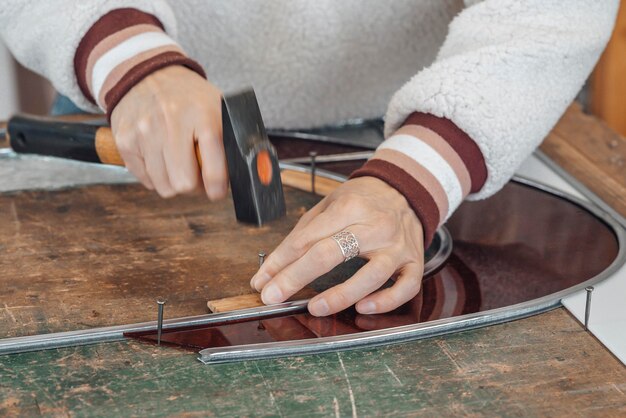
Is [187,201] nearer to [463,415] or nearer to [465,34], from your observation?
[465,34]

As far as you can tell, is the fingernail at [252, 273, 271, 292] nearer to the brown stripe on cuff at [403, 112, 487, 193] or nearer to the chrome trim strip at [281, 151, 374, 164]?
the brown stripe on cuff at [403, 112, 487, 193]


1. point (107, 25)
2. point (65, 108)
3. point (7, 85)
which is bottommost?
point (7, 85)

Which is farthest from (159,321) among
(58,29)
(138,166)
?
(58,29)

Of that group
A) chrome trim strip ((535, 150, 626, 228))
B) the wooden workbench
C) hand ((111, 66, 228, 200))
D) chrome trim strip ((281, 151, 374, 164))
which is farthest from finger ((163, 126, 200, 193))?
chrome trim strip ((535, 150, 626, 228))

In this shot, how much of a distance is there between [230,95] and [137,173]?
220mm

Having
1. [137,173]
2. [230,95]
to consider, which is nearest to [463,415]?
[230,95]

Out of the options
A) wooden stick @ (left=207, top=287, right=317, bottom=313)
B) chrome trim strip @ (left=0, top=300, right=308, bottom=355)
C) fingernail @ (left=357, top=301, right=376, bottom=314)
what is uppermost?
fingernail @ (left=357, top=301, right=376, bottom=314)

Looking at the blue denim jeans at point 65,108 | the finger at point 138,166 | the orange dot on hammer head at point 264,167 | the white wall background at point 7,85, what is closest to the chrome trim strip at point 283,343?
the orange dot on hammer head at point 264,167

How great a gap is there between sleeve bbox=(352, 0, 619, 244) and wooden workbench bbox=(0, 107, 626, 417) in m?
0.22

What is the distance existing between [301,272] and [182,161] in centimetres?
18

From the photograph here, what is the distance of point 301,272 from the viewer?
2.77ft

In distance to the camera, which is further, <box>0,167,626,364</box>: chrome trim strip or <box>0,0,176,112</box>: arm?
<box>0,0,176,112</box>: arm

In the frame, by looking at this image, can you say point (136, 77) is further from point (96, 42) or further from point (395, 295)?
point (395, 295)

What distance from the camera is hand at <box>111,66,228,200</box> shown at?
0.90 m
